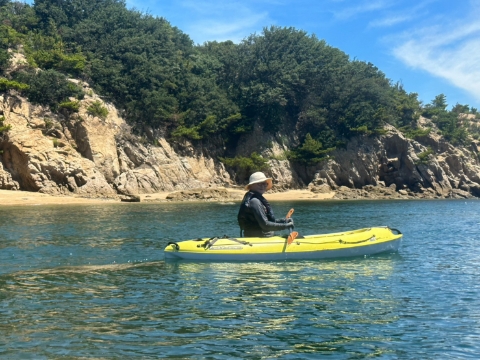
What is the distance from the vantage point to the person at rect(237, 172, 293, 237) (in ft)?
45.1

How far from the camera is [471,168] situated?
188 feet

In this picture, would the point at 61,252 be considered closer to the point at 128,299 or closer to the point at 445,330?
the point at 128,299

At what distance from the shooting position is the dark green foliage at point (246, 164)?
159ft

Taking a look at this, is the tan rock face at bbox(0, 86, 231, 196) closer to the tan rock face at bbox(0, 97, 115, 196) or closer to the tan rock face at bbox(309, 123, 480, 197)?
the tan rock face at bbox(0, 97, 115, 196)

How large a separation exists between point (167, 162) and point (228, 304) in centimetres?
3573

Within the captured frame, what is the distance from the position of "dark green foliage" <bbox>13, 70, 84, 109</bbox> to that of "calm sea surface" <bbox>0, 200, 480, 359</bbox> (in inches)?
929

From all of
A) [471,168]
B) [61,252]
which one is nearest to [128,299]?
[61,252]

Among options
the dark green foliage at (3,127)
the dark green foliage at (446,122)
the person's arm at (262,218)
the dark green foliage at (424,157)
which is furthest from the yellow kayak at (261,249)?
the dark green foliage at (446,122)

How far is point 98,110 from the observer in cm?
4069

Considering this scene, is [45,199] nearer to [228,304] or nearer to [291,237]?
[291,237]

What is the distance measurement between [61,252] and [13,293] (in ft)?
15.8

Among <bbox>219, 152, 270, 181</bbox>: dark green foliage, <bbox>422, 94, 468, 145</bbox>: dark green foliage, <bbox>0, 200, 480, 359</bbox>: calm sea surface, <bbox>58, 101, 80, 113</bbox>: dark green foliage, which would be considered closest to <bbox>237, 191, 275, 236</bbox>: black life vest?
<bbox>0, 200, 480, 359</bbox>: calm sea surface

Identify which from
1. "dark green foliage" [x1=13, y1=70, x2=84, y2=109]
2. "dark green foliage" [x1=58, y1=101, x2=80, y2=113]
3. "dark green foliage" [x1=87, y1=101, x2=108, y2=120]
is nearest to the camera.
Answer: "dark green foliage" [x1=13, y1=70, x2=84, y2=109]

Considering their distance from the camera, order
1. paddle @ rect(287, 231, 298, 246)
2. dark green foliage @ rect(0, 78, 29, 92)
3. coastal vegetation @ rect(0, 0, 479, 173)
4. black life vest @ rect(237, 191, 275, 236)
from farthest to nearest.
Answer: coastal vegetation @ rect(0, 0, 479, 173), dark green foliage @ rect(0, 78, 29, 92), black life vest @ rect(237, 191, 275, 236), paddle @ rect(287, 231, 298, 246)
